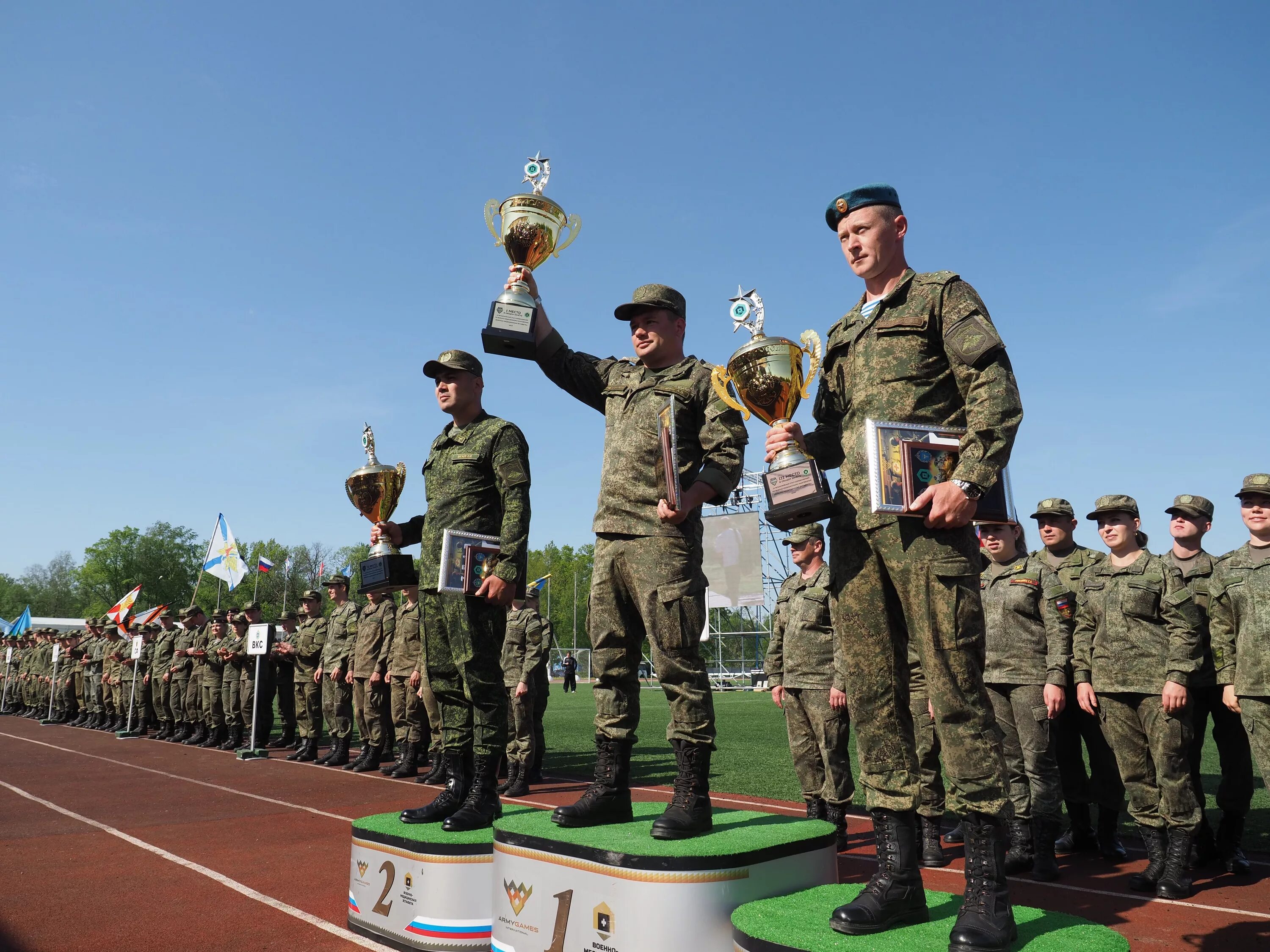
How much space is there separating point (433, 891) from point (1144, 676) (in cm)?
450

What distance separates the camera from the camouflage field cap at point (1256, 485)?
5172 mm

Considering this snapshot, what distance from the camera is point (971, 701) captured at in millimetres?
2734

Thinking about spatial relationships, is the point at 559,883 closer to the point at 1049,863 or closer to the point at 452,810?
the point at 452,810

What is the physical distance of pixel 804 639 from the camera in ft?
23.5

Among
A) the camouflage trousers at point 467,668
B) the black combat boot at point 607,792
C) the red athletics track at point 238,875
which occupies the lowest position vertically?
the red athletics track at point 238,875

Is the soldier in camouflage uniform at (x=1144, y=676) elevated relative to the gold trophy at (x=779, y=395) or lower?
lower

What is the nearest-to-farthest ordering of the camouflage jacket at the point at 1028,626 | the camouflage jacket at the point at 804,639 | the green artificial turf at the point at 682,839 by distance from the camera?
1. the green artificial turf at the point at 682,839
2. the camouflage jacket at the point at 1028,626
3. the camouflage jacket at the point at 804,639

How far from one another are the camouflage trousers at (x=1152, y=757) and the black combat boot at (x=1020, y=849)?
2.12 ft

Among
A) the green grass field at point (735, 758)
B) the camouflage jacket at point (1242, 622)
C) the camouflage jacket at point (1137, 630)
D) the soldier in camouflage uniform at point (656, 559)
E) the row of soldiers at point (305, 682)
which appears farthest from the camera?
the row of soldiers at point (305, 682)

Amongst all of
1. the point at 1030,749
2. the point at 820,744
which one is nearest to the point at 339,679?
the point at 820,744

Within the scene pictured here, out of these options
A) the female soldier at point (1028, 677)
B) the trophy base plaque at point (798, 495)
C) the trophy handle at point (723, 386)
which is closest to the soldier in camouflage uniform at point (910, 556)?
the trophy base plaque at point (798, 495)

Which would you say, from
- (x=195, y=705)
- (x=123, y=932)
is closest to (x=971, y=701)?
(x=123, y=932)

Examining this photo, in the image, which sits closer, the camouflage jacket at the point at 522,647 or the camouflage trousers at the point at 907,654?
the camouflage trousers at the point at 907,654

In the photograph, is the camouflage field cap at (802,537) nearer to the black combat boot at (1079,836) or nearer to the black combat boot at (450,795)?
the black combat boot at (1079,836)
